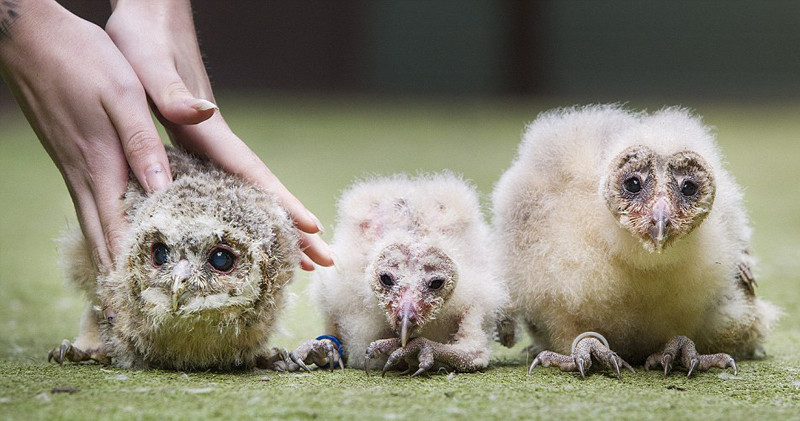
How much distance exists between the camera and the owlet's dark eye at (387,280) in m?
2.72

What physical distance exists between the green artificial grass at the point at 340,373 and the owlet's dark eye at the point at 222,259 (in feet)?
1.05

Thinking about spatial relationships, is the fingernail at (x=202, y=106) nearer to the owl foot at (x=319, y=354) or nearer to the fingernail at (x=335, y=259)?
the fingernail at (x=335, y=259)

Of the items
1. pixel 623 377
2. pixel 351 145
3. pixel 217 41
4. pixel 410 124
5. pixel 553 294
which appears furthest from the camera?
pixel 217 41

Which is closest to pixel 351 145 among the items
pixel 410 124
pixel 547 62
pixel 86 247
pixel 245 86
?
pixel 410 124

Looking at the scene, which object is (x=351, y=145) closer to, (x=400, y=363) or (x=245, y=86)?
(x=245, y=86)

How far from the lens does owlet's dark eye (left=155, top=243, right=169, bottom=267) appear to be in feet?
7.89

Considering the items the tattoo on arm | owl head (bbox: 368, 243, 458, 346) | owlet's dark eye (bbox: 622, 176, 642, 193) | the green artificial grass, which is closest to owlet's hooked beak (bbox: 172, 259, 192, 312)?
the green artificial grass

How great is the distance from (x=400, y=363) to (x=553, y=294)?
0.56 m

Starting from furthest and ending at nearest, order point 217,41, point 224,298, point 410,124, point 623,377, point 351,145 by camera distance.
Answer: point 217,41 < point 410,124 < point 351,145 < point 623,377 < point 224,298

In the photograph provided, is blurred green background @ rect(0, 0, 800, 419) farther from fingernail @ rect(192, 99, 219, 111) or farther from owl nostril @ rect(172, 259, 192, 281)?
fingernail @ rect(192, 99, 219, 111)

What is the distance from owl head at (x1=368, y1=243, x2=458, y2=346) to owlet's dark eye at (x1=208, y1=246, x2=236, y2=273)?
1.71 feet

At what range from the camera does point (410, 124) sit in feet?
36.1

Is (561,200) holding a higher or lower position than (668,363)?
higher

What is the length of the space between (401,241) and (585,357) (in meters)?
0.69
